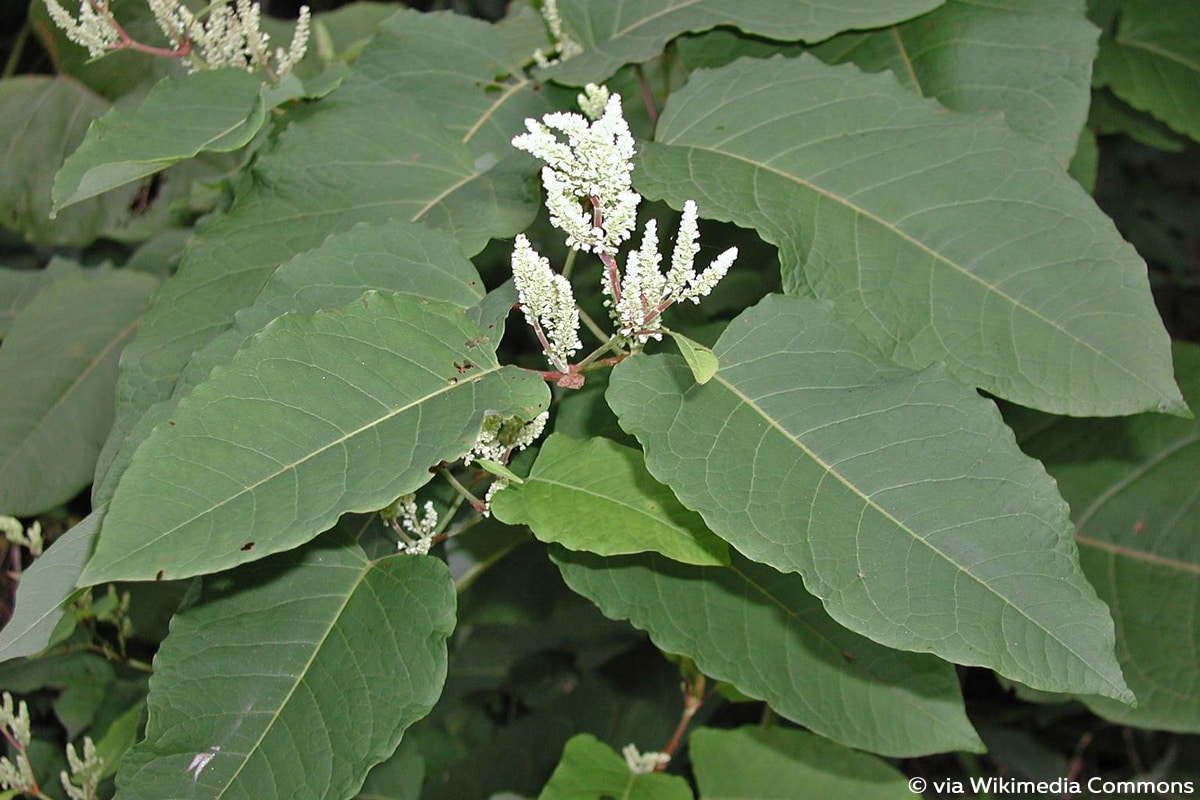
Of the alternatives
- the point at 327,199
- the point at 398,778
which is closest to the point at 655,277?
the point at 327,199

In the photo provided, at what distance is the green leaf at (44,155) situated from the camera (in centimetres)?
173

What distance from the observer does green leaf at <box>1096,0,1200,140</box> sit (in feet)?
5.14

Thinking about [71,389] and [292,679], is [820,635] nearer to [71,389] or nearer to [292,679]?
[292,679]

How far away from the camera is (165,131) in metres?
0.97

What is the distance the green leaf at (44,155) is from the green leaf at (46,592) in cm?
115

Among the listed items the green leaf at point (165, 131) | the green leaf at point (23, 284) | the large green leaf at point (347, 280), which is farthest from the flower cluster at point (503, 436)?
the green leaf at point (23, 284)

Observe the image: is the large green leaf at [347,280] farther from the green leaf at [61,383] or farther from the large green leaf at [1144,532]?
the large green leaf at [1144,532]

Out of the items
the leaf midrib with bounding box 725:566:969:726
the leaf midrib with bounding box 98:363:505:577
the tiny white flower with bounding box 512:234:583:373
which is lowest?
the leaf midrib with bounding box 725:566:969:726

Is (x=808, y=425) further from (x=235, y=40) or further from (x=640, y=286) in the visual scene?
(x=235, y=40)

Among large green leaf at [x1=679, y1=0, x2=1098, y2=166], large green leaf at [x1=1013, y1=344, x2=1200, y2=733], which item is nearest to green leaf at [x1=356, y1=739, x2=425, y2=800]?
large green leaf at [x1=1013, y1=344, x2=1200, y2=733]

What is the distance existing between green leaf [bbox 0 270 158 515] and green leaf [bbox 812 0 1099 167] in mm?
1088

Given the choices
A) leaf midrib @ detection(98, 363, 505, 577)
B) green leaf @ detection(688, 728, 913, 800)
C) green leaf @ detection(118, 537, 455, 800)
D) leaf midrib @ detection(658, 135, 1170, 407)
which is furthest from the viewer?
green leaf @ detection(688, 728, 913, 800)

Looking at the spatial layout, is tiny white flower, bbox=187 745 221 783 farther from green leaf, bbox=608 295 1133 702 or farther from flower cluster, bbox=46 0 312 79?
flower cluster, bbox=46 0 312 79

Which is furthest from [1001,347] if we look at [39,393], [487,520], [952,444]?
[39,393]
